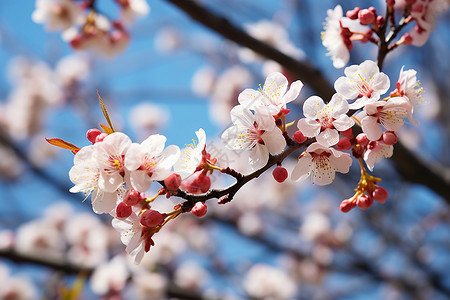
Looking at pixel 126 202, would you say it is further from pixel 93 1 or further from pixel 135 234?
pixel 93 1

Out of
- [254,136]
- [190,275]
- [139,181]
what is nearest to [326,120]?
[254,136]

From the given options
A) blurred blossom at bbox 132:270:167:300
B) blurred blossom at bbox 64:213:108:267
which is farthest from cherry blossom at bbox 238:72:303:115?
blurred blossom at bbox 64:213:108:267

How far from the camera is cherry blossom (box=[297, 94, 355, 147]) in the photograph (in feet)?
2.81

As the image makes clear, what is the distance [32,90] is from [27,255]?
3.21 m

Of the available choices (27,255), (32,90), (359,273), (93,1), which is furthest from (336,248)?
(32,90)

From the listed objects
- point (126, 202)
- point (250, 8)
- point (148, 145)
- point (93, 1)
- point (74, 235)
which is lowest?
point (74, 235)

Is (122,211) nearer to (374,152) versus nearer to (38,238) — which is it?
(374,152)

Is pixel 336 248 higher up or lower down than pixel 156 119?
higher up

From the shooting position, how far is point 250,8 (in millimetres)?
4121

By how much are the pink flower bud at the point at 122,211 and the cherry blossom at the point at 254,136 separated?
0.85 feet

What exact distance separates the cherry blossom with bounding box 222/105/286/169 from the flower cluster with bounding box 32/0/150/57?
1.21m

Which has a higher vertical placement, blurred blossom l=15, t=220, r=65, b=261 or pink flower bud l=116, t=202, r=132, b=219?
pink flower bud l=116, t=202, r=132, b=219

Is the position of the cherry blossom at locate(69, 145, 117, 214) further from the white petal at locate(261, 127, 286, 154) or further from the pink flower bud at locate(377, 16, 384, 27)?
the pink flower bud at locate(377, 16, 384, 27)

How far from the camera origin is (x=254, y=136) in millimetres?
902
